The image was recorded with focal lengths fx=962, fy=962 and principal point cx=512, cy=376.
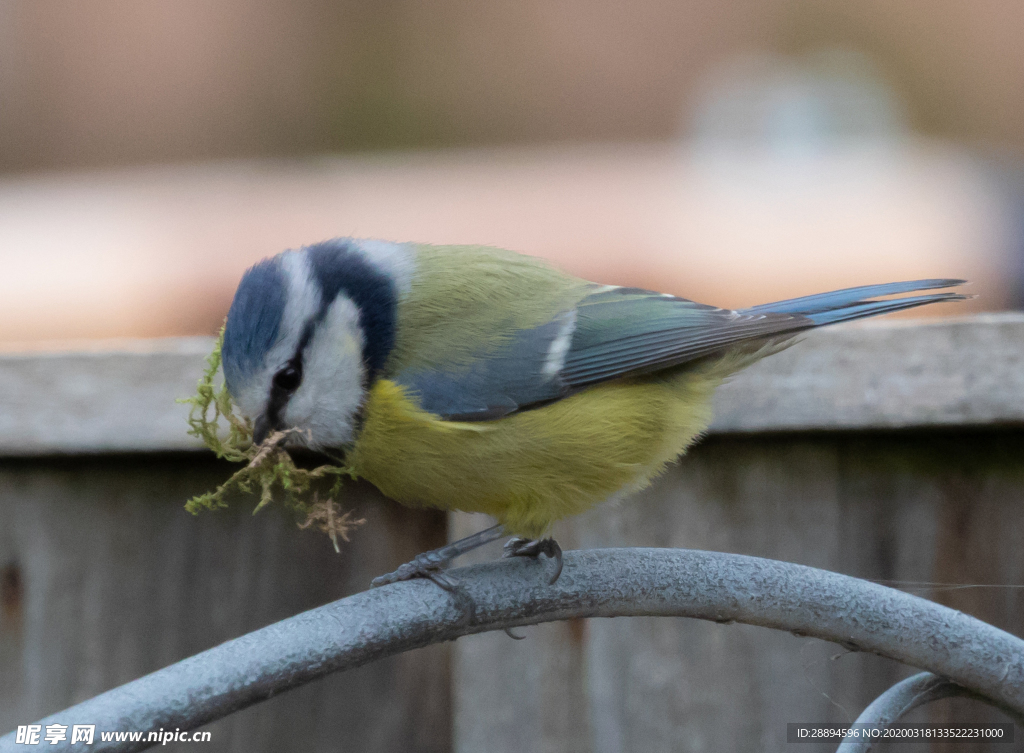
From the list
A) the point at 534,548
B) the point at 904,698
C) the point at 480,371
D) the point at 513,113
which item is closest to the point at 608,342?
the point at 480,371

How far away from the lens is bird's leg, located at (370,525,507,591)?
0.91 m

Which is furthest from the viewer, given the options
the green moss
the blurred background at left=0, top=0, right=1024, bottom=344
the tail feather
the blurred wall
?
the blurred wall

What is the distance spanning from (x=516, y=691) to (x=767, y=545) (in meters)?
0.34

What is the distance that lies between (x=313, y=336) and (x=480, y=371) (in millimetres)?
193

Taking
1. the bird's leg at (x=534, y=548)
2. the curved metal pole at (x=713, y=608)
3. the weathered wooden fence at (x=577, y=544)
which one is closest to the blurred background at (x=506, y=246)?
the weathered wooden fence at (x=577, y=544)

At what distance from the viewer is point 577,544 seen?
1.20 meters

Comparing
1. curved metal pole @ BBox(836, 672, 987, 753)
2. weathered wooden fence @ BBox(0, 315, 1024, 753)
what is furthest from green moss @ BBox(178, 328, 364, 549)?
curved metal pole @ BBox(836, 672, 987, 753)

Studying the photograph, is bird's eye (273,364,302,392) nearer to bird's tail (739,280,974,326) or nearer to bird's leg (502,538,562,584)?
bird's leg (502,538,562,584)

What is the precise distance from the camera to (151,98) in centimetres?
417

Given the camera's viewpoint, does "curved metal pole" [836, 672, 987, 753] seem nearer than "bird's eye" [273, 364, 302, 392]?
Yes

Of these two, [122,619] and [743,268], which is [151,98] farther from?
[122,619]

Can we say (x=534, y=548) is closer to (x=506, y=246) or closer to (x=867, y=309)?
(x=867, y=309)

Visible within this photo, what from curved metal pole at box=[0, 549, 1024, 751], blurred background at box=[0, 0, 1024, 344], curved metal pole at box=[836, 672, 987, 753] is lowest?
curved metal pole at box=[836, 672, 987, 753]

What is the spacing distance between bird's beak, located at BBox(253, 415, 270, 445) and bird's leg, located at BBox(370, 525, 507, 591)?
0.19m
